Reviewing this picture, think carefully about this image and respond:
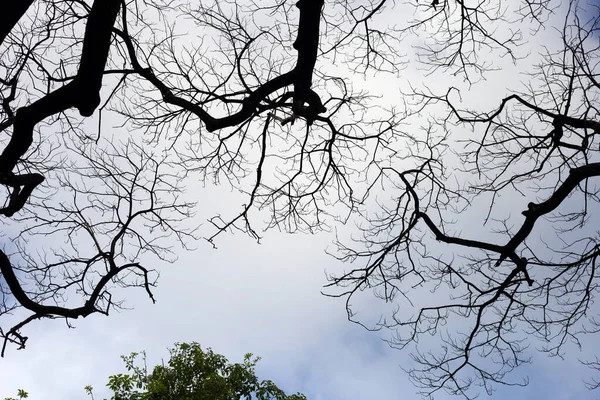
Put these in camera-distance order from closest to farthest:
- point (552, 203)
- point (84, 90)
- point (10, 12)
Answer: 1. point (10, 12)
2. point (84, 90)
3. point (552, 203)

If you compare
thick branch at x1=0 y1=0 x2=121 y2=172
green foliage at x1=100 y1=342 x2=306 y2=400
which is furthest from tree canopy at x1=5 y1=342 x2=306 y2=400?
thick branch at x1=0 y1=0 x2=121 y2=172

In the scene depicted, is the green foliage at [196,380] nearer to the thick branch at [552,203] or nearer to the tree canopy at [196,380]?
the tree canopy at [196,380]

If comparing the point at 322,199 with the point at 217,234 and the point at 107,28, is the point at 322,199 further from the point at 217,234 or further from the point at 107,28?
the point at 107,28

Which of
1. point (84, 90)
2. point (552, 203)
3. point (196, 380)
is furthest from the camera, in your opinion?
point (196, 380)

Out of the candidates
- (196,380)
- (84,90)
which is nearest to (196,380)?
(196,380)

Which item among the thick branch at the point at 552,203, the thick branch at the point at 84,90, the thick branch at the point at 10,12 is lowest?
the thick branch at the point at 10,12

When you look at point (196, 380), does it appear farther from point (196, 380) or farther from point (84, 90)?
point (84, 90)

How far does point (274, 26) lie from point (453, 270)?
161 inches

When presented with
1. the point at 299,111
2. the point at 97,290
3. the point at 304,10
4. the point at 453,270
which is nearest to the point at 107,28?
the point at 304,10

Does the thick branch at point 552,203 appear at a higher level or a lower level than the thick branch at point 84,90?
higher

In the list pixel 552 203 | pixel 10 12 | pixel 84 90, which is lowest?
pixel 10 12

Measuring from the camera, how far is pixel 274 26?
6613mm

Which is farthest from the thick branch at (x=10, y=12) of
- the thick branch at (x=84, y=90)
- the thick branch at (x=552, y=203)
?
the thick branch at (x=552, y=203)

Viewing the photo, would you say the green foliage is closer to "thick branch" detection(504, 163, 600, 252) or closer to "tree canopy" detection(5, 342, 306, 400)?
"tree canopy" detection(5, 342, 306, 400)
